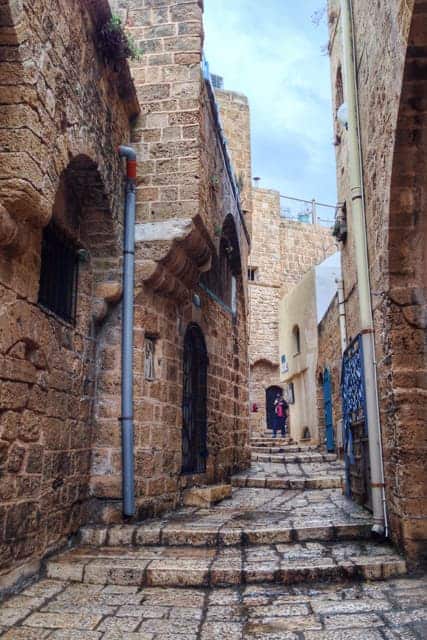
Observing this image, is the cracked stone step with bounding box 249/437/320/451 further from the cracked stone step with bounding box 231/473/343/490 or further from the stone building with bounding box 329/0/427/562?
the stone building with bounding box 329/0/427/562

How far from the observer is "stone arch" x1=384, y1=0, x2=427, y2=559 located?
3.91 m

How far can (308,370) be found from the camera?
15031 mm

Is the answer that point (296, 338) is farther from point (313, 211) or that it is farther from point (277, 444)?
point (313, 211)

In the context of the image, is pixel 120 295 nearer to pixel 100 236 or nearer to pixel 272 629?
pixel 100 236

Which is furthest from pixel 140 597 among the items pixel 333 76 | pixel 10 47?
pixel 333 76

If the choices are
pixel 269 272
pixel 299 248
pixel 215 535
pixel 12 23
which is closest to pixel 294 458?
pixel 215 535

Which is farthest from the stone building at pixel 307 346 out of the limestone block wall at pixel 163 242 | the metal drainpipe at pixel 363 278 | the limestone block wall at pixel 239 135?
the metal drainpipe at pixel 363 278

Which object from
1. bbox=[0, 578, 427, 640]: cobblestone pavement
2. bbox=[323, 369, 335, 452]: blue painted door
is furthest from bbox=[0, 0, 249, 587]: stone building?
bbox=[323, 369, 335, 452]: blue painted door

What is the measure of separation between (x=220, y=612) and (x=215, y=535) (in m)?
1.25

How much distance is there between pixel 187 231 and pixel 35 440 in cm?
254

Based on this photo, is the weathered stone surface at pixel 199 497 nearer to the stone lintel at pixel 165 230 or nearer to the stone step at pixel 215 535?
the stone step at pixel 215 535

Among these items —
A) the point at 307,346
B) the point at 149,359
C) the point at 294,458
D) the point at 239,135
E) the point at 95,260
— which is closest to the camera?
the point at 95,260

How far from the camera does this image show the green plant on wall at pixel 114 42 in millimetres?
4750

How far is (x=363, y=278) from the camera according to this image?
192 inches
